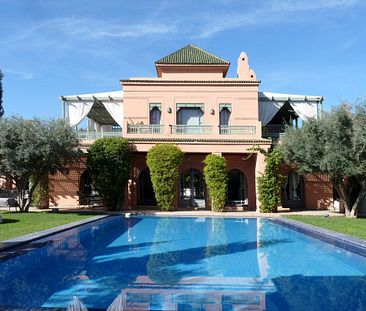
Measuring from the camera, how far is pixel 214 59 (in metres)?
24.5

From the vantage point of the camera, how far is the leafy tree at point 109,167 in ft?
63.0

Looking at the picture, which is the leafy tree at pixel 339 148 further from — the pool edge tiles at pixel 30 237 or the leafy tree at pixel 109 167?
the pool edge tiles at pixel 30 237

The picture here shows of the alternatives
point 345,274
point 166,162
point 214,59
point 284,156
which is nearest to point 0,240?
point 345,274

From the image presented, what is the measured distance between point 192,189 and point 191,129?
3558mm

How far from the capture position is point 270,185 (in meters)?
19.5

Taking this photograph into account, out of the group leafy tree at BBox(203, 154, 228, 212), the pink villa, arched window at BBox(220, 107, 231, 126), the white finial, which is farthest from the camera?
the white finial

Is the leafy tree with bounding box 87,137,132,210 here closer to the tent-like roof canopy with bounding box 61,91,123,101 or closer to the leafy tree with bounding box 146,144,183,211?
the leafy tree with bounding box 146,144,183,211

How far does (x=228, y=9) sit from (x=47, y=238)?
34.7 ft

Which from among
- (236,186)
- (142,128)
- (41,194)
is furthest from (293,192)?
(41,194)

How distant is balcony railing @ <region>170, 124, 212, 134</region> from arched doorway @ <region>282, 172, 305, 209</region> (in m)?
5.82

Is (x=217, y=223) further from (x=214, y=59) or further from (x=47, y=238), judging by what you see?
(x=214, y=59)

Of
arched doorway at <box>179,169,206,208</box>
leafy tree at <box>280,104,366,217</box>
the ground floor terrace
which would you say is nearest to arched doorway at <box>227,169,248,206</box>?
the ground floor terrace

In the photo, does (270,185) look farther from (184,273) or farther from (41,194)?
(184,273)

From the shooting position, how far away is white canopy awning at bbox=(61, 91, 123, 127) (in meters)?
24.0
